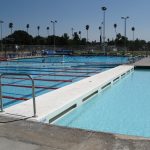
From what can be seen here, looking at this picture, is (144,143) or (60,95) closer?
(144,143)

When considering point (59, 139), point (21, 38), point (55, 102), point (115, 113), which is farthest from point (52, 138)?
point (21, 38)

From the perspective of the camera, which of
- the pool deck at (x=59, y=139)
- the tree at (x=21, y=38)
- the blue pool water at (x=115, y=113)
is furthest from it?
the tree at (x=21, y=38)

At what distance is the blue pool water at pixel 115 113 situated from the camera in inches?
249

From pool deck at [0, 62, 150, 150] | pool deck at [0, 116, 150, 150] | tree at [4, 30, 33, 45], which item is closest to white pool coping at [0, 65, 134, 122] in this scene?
pool deck at [0, 62, 150, 150]

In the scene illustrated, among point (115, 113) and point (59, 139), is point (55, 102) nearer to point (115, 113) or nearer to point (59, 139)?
point (115, 113)

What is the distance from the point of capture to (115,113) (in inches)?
295

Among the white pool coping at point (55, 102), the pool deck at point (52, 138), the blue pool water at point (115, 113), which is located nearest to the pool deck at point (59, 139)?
the pool deck at point (52, 138)

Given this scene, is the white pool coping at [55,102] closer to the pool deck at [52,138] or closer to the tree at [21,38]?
the pool deck at [52,138]

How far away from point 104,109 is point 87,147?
169 inches

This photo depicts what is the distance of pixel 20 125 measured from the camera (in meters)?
4.60

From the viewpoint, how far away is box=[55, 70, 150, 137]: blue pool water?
6328mm

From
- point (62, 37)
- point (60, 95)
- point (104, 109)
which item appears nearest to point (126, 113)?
point (104, 109)

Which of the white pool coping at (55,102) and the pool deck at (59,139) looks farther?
the white pool coping at (55,102)

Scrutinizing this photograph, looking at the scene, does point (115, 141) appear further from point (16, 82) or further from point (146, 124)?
point (16, 82)
